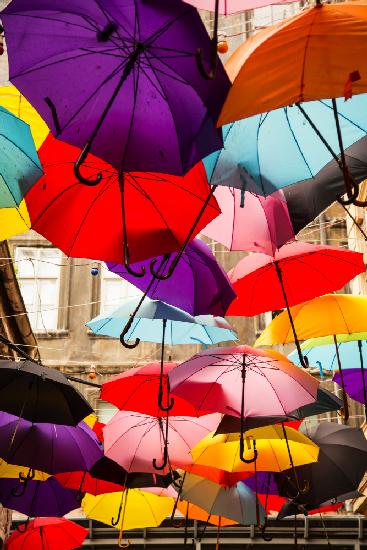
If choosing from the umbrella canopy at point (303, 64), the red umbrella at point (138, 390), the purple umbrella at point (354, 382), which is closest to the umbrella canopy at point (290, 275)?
the red umbrella at point (138, 390)

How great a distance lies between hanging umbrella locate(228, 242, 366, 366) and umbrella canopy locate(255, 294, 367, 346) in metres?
0.51

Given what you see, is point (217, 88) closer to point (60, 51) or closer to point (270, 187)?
point (60, 51)

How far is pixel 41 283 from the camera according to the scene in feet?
52.5

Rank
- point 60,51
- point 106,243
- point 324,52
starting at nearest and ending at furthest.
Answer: point 324,52 → point 60,51 → point 106,243

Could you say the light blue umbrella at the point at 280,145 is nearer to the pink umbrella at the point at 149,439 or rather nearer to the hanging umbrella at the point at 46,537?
the pink umbrella at the point at 149,439

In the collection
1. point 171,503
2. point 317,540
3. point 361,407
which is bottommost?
point 317,540

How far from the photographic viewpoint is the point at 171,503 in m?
9.70

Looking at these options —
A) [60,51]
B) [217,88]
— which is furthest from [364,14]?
[60,51]

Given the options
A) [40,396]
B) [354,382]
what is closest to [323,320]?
[354,382]

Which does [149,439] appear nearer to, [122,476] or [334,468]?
[122,476]

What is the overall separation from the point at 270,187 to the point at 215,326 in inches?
127

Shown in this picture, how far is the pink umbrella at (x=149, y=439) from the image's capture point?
23.6 feet

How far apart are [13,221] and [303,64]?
7.01 feet

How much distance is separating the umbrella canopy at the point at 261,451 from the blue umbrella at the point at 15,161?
386 centimetres
